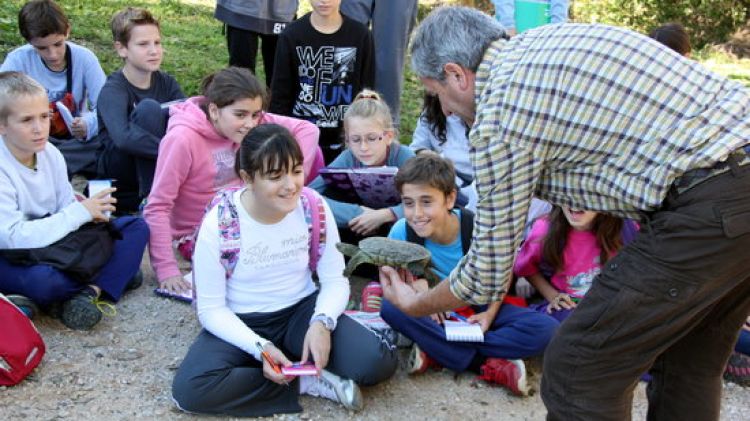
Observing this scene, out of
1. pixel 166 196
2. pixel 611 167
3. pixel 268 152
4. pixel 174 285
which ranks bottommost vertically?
pixel 174 285

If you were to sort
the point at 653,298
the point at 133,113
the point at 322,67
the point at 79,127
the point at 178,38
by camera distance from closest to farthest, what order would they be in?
1. the point at 653,298
2. the point at 133,113
3. the point at 322,67
4. the point at 79,127
5. the point at 178,38

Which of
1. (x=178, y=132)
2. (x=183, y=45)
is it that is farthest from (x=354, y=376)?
(x=183, y=45)

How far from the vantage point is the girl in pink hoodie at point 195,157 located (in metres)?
3.75

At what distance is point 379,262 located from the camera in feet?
9.78

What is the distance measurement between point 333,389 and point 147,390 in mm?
696

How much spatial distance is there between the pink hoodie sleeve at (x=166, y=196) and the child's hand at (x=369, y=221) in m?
0.85

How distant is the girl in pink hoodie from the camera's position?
12.3 feet

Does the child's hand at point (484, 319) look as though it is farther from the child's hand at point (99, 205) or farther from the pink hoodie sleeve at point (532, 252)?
the child's hand at point (99, 205)

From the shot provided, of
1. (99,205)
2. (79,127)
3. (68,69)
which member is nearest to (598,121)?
(99,205)

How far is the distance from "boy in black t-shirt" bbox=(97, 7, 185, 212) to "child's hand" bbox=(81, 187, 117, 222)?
2.51 feet

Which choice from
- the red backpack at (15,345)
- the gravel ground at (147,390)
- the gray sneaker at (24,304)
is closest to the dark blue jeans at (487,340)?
the gravel ground at (147,390)

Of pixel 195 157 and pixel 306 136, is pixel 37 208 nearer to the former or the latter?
pixel 195 157

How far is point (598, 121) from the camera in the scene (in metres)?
1.97

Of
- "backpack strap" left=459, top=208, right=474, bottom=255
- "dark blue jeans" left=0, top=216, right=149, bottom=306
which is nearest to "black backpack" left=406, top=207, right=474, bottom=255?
"backpack strap" left=459, top=208, right=474, bottom=255
